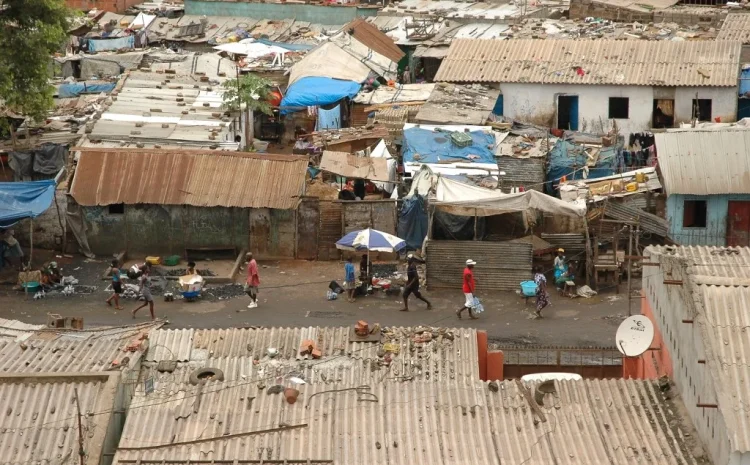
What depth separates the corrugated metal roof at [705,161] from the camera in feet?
91.7

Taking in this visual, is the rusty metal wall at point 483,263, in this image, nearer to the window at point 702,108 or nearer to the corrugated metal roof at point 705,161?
the corrugated metal roof at point 705,161

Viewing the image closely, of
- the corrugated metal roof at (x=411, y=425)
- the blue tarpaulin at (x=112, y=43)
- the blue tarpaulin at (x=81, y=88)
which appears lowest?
the blue tarpaulin at (x=112, y=43)

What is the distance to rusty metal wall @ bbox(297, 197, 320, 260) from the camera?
2841 centimetres

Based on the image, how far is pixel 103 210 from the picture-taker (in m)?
28.6

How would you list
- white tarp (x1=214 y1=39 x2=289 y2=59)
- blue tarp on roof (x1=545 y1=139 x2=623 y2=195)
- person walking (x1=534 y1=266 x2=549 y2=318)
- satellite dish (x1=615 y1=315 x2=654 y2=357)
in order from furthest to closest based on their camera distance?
white tarp (x1=214 y1=39 x2=289 y2=59), blue tarp on roof (x1=545 y1=139 x2=623 y2=195), person walking (x1=534 y1=266 x2=549 y2=318), satellite dish (x1=615 y1=315 x2=654 y2=357)

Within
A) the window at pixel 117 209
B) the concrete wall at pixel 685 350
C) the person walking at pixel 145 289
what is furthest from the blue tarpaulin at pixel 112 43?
the concrete wall at pixel 685 350

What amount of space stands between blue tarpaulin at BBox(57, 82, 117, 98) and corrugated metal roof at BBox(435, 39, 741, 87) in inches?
396

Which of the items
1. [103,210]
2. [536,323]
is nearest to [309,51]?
[103,210]

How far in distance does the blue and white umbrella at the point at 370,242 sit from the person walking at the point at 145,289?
13.0 ft

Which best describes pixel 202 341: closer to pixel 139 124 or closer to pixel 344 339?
pixel 344 339

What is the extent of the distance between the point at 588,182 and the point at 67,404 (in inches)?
621

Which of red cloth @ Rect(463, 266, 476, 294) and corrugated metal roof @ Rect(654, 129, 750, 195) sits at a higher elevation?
corrugated metal roof @ Rect(654, 129, 750, 195)

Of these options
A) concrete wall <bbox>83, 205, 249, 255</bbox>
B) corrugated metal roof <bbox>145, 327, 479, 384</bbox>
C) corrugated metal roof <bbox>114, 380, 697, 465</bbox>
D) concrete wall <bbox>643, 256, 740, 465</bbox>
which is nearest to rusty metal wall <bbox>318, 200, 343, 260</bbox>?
concrete wall <bbox>83, 205, 249, 255</bbox>

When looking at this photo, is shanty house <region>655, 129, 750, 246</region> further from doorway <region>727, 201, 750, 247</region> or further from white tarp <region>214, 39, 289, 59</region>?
white tarp <region>214, 39, 289, 59</region>
